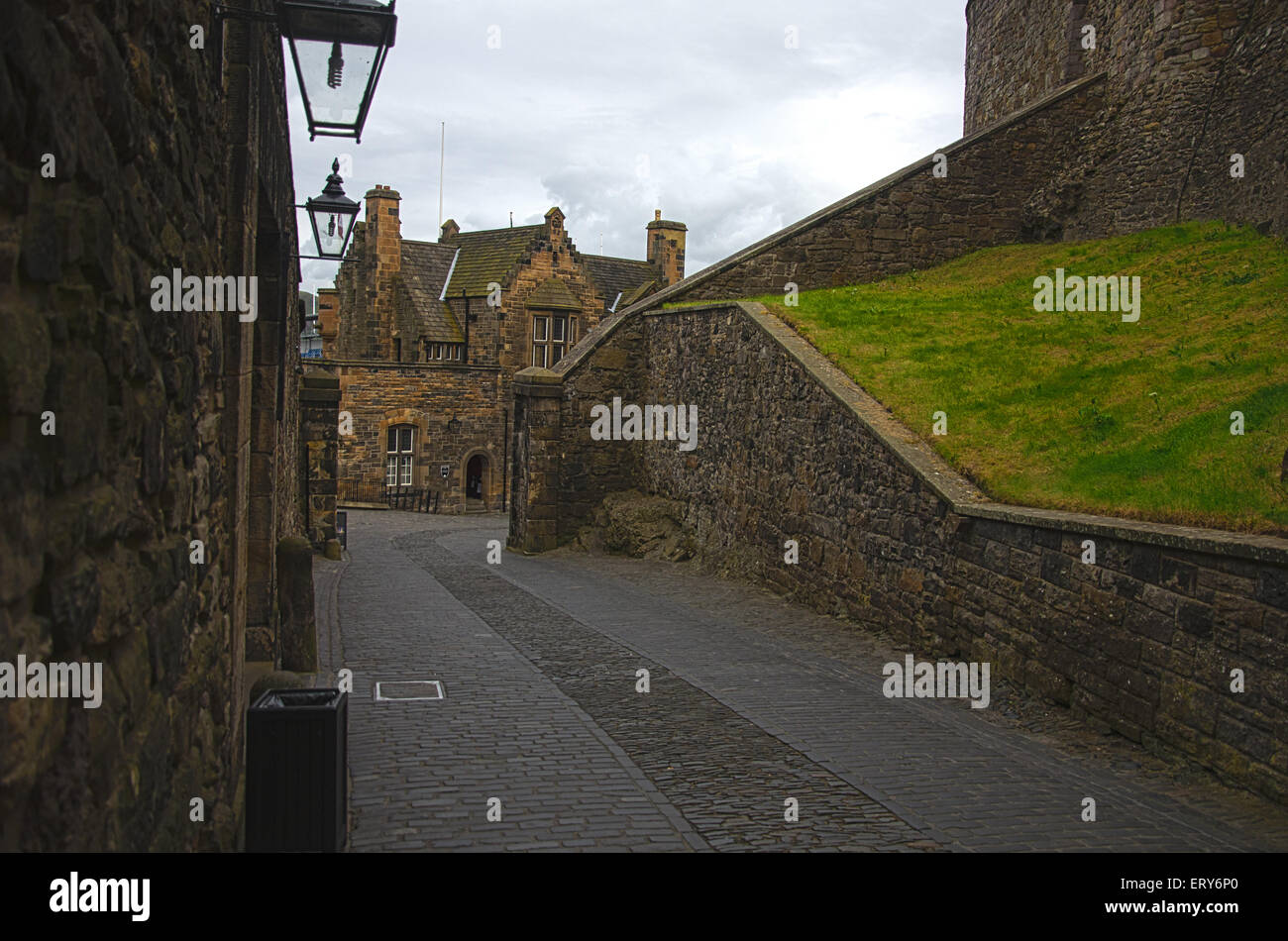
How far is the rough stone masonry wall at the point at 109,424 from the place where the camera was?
201 cm

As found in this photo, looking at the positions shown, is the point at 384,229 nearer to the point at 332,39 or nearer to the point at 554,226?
the point at 554,226

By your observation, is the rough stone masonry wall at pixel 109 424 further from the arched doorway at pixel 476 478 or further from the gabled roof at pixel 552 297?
the gabled roof at pixel 552 297

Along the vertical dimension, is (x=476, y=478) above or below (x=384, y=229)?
below

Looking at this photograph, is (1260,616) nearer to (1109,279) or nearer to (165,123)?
(165,123)

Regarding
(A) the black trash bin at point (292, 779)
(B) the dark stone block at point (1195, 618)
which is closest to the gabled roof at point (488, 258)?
(B) the dark stone block at point (1195, 618)

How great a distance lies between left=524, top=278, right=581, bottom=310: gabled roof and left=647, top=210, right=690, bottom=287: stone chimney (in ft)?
23.8

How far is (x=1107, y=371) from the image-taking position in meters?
12.6

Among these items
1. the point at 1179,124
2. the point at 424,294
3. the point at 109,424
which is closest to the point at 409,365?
the point at 424,294

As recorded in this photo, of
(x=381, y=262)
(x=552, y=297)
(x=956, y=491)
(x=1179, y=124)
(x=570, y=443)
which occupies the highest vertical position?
(x=381, y=262)

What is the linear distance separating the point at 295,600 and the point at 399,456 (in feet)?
91.3

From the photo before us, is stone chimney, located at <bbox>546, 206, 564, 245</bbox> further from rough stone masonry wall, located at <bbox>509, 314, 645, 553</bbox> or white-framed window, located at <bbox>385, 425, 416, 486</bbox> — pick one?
rough stone masonry wall, located at <bbox>509, 314, 645, 553</bbox>

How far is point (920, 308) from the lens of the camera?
1792cm

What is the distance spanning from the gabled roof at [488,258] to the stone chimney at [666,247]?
24.3 ft
